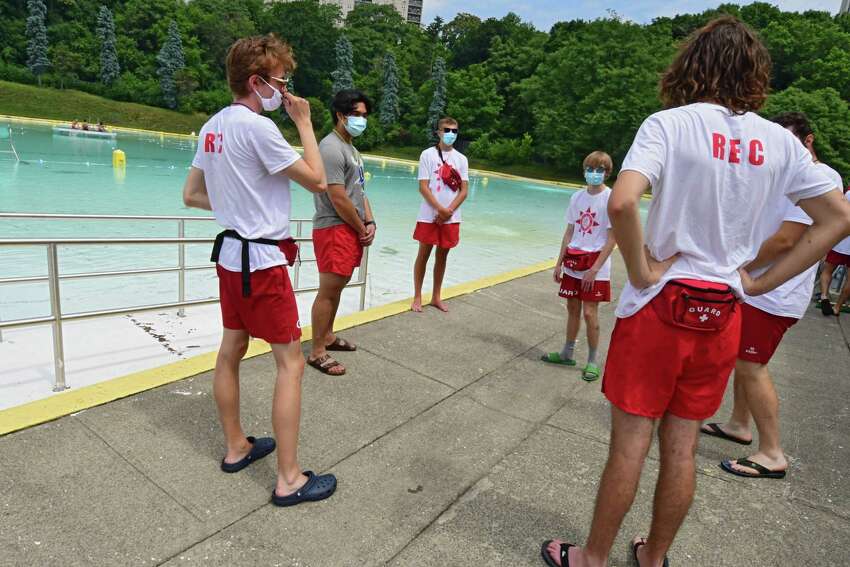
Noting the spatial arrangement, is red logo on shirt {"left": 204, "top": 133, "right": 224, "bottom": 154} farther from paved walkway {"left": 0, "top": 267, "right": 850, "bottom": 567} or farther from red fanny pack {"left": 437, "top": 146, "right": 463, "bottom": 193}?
red fanny pack {"left": 437, "top": 146, "right": 463, "bottom": 193}

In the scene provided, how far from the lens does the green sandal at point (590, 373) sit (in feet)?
13.6

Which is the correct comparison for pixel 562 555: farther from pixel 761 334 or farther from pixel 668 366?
pixel 761 334

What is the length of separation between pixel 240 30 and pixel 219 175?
77.1 meters

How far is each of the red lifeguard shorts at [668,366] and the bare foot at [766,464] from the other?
55.1 inches

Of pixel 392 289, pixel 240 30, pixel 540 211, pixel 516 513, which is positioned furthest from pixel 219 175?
pixel 240 30

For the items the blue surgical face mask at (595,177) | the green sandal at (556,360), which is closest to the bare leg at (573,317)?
the green sandal at (556,360)

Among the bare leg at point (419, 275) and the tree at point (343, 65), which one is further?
the tree at point (343, 65)

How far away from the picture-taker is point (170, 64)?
5803 centimetres

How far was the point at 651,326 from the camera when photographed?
1803 mm

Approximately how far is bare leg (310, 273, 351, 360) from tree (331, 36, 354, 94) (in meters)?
62.5

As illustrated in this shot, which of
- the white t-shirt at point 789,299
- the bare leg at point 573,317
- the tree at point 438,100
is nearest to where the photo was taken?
the white t-shirt at point 789,299

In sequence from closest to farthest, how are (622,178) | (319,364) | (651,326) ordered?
1. (622,178)
2. (651,326)
3. (319,364)

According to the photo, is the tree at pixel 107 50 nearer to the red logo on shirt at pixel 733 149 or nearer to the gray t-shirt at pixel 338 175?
the gray t-shirt at pixel 338 175

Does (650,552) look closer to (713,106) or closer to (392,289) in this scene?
(713,106)
